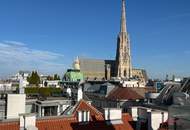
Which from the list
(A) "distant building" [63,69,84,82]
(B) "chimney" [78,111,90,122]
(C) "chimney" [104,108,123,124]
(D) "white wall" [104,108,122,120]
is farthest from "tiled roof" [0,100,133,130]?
(A) "distant building" [63,69,84,82]

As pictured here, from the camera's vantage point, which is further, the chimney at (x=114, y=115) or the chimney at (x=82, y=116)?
the chimney at (x=82, y=116)

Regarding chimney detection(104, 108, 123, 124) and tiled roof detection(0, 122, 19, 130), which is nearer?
tiled roof detection(0, 122, 19, 130)

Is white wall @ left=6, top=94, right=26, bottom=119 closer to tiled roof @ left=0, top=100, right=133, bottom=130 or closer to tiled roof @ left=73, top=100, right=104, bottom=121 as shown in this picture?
tiled roof @ left=73, top=100, right=104, bottom=121

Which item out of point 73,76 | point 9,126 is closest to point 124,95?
point 9,126

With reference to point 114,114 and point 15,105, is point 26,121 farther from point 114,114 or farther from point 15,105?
point 15,105

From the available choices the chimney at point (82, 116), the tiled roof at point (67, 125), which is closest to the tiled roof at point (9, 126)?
the tiled roof at point (67, 125)

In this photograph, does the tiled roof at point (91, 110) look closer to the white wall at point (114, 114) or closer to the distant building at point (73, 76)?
the white wall at point (114, 114)

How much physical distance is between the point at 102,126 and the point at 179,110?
14678mm

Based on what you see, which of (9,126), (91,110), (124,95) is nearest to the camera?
(9,126)

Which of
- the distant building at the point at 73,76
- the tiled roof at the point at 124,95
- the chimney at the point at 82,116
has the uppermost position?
the distant building at the point at 73,76

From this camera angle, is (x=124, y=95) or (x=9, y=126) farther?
(x=124, y=95)

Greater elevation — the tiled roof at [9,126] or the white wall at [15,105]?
the white wall at [15,105]

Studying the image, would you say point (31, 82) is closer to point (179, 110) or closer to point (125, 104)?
point (125, 104)

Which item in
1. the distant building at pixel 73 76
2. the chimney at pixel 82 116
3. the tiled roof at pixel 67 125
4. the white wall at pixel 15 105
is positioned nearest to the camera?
the tiled roof at pixel 67 125
